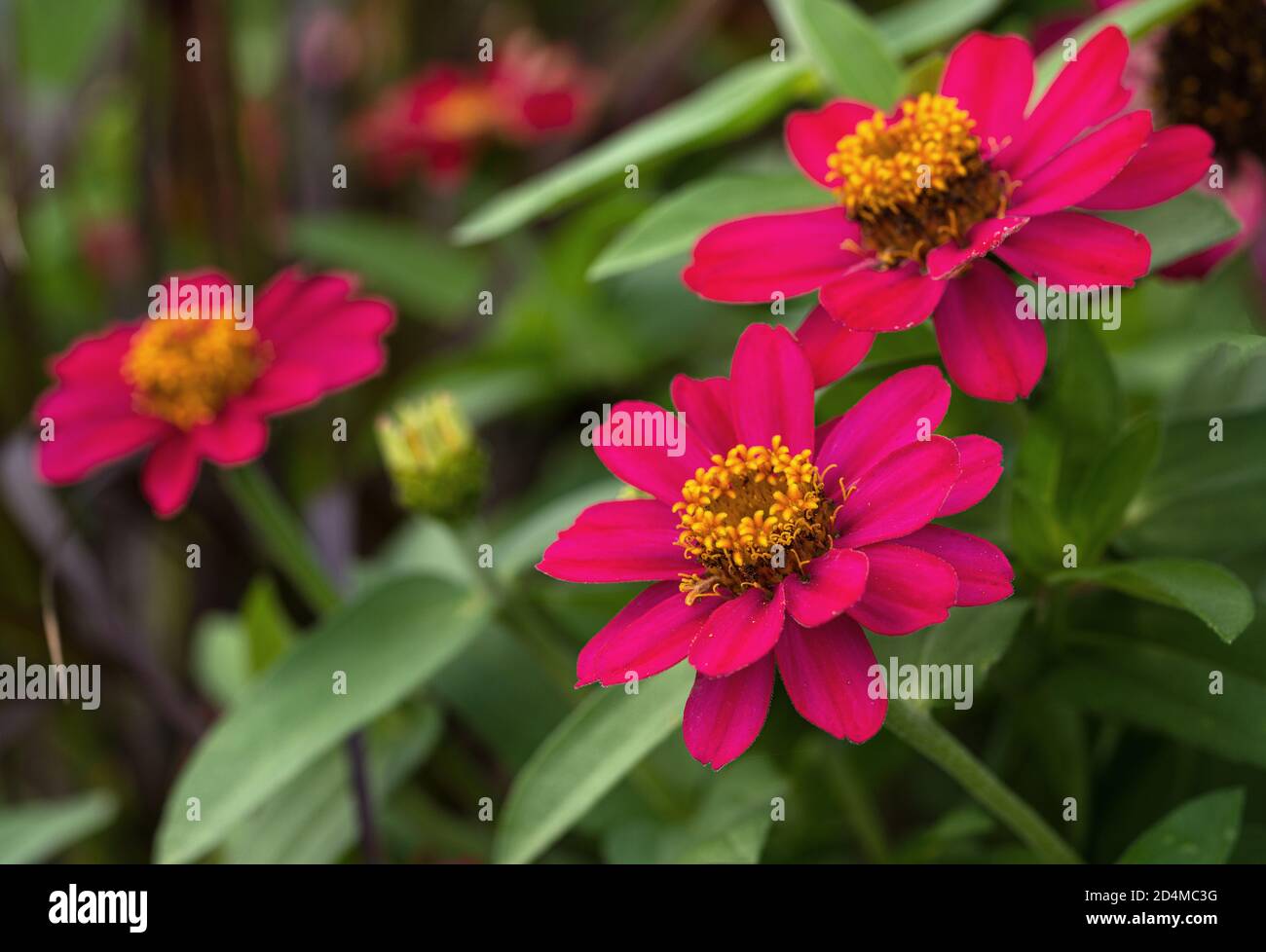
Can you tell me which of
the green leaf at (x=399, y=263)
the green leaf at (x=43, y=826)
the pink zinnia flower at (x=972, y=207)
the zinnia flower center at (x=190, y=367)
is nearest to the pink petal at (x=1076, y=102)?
the pink zinnia flower at (x=972, y=207)

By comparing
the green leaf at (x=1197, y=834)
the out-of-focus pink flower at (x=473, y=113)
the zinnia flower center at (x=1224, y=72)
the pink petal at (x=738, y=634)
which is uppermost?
the out-of-focus pink flower at (x=473, y=113)

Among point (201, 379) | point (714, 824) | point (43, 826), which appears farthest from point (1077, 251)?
point (43, 826)

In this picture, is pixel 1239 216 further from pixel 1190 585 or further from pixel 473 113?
pixel 473 113

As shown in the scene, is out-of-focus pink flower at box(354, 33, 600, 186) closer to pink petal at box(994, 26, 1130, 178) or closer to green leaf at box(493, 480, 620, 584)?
green leaf at box(493, 480, 620, 584)

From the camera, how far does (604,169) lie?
531mm

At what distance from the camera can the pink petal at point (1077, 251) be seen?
38 cm

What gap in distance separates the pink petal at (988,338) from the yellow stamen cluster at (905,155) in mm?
33

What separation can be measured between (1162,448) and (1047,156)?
139mm

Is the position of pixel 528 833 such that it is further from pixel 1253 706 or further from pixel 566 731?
pixel 1253 706

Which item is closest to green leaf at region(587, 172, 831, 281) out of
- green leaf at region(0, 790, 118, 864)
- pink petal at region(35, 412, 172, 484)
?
pink petal at region(35, 412, 172, 484)

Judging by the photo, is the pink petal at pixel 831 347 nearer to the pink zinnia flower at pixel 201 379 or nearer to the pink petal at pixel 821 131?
the pink petal at pixel 821 131

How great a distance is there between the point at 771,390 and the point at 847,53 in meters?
0.22

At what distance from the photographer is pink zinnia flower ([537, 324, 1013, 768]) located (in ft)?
1.14

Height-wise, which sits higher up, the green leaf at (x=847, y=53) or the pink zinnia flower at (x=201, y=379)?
the green leaf at (x=847, y=53)
